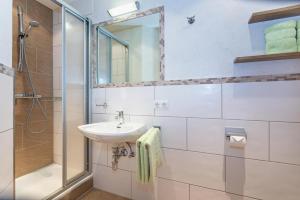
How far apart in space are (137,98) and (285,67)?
123cm

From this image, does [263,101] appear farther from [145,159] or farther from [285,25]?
[145,159]

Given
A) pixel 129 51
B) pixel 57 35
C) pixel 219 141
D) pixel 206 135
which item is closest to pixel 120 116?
pixel 129 51

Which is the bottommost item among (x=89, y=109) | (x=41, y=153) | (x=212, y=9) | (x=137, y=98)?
(x=41, y=153)

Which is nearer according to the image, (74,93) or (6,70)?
(6,70)

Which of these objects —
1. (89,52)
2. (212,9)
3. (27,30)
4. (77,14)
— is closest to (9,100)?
(89,52)

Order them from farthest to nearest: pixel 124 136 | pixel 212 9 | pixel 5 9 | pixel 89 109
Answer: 1. pixel 89 109
2. pixel 212 9
3. pixel 124 136
4. pixel 5 9

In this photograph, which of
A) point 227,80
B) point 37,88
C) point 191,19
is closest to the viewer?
point 227,80

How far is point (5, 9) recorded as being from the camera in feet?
3.32

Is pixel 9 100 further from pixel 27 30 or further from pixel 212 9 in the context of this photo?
pixel 212 9

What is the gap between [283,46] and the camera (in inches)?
43.0

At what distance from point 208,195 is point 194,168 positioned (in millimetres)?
242

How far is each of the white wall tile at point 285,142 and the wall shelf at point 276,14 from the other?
0.77m

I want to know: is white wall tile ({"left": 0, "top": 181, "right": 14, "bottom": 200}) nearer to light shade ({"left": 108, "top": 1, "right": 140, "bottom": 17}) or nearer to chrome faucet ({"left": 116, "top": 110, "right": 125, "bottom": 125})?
chrome faucet ({"left": 116, "top": 110, "right": 125, "bottom": 125})

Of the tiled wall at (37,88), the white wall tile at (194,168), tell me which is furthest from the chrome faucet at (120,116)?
the tiled wall at (37,88)
